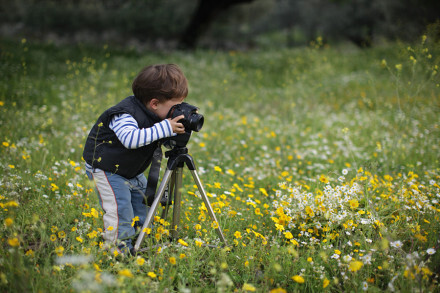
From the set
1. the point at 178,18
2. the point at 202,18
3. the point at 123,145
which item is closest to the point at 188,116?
the point at 123,145

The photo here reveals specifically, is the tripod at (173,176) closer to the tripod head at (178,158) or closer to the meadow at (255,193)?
the tripod head at (178,158)

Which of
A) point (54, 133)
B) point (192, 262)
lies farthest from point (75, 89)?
point (192, 262)

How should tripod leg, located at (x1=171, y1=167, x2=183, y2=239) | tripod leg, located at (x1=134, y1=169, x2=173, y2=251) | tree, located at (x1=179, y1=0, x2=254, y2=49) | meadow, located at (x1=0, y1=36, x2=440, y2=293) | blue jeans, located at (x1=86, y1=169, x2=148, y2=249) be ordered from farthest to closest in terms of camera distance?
tree, located at (x1=179, y1=0, x2=254, y2=49) → blue jeans, located at (x1=86, y1=169, x2=148, y2=249) → tripod leg, located at (x1=171, y1=167, x2=183, y2=239) → tripod leg, located at (x1=134, y1=169, x2=173, y2=251) → meadow, located at (x1=0, y1=36, x2=440, y2=293)

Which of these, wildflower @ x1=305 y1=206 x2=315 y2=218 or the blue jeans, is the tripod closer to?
the blue jeans

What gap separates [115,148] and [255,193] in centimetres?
182

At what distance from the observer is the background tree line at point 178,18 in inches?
598

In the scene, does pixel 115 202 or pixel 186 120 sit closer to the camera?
pixel 186 120

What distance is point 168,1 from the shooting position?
18.3 metres

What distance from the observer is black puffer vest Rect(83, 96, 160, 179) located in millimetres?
2539

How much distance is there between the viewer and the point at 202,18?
15.2m

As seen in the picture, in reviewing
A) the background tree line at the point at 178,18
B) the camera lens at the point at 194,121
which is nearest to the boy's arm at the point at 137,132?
the camera lens at the point at 194,121

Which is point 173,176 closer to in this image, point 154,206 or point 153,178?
point 153,178

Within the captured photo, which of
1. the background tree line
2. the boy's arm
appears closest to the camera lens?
Answer: the boy's arm

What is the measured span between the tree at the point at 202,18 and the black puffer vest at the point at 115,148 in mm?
13307
